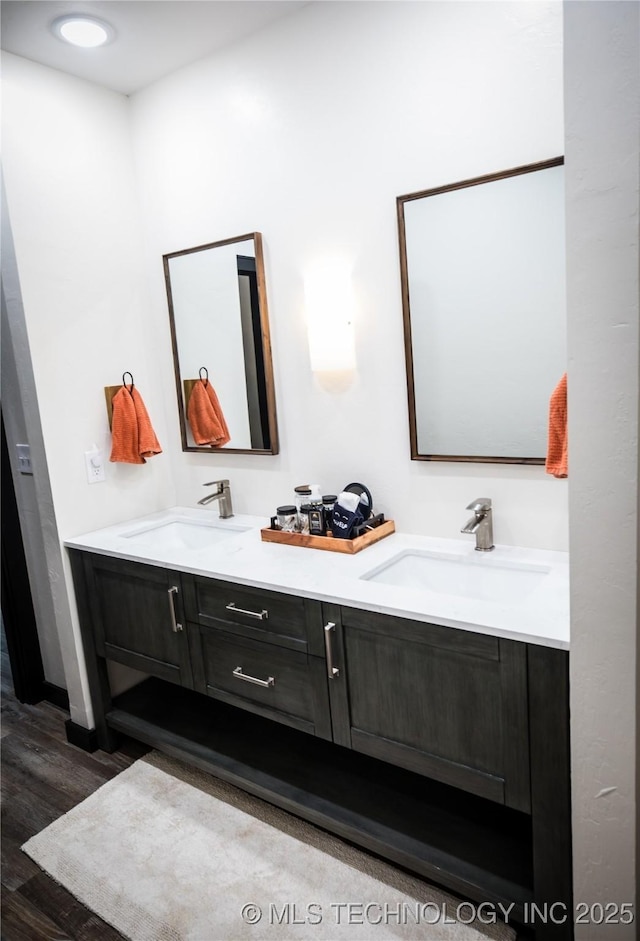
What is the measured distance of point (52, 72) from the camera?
7.37 ft

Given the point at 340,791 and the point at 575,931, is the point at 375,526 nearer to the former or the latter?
the point at 340,791

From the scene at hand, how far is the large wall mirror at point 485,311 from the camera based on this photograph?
170 centimetres

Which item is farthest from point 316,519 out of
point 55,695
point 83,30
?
point 83,30

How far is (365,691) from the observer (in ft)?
5.41

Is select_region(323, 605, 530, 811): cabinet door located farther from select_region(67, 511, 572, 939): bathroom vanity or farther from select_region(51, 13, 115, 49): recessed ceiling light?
select_region(51, 13, 115, 49): recessed ceiling light

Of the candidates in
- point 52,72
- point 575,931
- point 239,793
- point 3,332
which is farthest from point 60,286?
point 575,931

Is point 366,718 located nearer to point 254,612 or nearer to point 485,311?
point 254,612

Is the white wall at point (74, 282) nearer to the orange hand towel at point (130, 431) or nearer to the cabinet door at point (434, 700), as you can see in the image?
the orange hand towel at point (130, 431)

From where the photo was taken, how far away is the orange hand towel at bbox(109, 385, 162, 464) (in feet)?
8.11

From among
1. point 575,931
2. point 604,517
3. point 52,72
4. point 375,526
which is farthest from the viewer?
point 52,72

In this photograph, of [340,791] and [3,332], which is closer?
[340,791]

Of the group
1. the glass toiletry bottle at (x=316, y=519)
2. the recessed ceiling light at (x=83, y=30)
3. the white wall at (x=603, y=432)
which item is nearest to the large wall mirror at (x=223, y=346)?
the glass toiletry bottle at (x=316, y=519)

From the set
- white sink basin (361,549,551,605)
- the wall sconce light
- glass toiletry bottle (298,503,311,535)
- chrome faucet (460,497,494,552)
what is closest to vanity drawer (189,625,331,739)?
white sink basin (361,549,551,605)

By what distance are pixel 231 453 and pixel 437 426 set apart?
0.91 m
